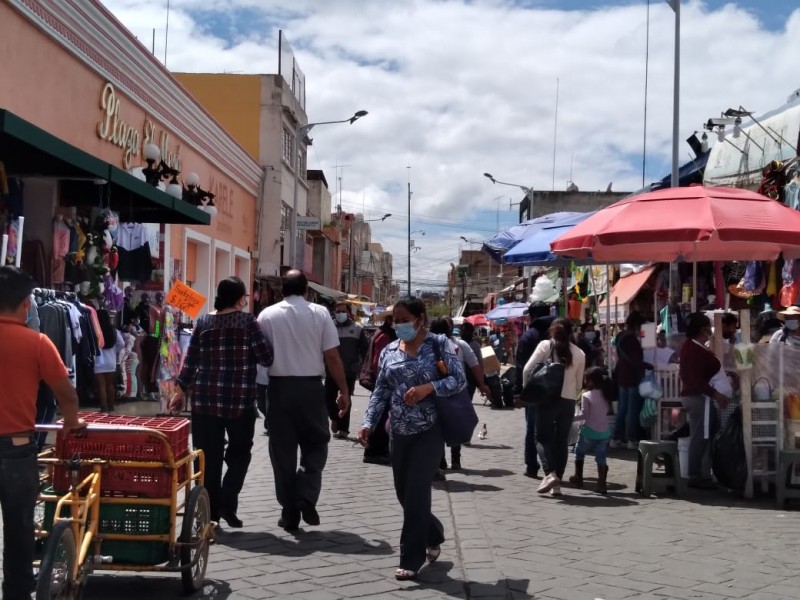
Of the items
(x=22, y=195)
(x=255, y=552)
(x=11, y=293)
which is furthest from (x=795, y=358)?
(x=22, y=195)

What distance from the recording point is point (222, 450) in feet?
22.7

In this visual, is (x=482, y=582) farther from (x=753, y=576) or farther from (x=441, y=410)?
(x=753, y=576)

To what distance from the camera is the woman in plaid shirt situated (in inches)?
267

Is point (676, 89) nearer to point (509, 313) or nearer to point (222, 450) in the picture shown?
point (222, 450)

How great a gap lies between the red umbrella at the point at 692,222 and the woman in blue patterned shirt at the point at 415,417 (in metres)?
3.85

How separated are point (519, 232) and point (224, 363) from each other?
982cm

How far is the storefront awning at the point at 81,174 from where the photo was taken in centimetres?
852

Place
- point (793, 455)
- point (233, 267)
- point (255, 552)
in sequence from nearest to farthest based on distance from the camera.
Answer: point (255, 552) < point (793, 455) < point (233, 267)

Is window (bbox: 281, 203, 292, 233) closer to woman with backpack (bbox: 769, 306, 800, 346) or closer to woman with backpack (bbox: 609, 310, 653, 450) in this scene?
woman with backpack (bbox: 609, 310, 653, 450)

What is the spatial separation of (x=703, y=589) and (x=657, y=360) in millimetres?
5935

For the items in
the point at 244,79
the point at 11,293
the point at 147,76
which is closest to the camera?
the point at 11,293

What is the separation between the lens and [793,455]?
8.56 m

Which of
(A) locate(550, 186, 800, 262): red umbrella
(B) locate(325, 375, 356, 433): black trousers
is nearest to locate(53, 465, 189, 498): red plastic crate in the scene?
(A) locate(550, 186, 800, 262): red umbrella

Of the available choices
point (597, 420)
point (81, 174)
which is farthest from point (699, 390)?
point (81, 174)
